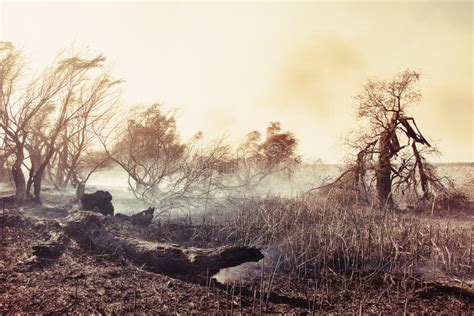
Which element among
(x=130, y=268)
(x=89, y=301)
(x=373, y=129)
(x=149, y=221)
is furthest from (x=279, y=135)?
(x=89, y=301)

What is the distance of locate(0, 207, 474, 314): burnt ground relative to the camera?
524 centimetres

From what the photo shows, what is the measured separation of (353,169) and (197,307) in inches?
506

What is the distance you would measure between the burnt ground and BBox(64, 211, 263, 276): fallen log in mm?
234

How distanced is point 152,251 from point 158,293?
51.5 inches

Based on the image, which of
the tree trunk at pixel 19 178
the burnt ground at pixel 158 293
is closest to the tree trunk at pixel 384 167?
the burnt ground at pixel 158 293

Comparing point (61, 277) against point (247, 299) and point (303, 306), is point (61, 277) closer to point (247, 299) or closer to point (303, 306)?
point (247, 299)

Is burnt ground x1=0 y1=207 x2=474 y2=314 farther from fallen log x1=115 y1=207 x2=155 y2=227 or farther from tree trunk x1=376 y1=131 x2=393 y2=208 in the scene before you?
tree trunk x1=376 y1=131 x2=393 y2=208

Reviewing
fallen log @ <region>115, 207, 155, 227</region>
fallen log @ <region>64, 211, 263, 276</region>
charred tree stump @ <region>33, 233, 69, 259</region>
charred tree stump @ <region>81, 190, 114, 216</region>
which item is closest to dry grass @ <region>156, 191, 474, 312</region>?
fallen log @ <region>64, 211, 263, 276</region>

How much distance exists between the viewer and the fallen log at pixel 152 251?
6.28m

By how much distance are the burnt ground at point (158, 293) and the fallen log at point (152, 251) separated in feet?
0.77

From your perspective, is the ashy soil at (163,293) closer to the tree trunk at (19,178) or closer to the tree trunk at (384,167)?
the tree trunk at (19,178)

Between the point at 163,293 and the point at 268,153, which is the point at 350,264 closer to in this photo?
the point at 163,293

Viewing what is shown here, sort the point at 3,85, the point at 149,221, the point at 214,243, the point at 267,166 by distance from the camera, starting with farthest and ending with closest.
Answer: the point at 267,166 < the point at 3,85 < the point at 149,221 < the point at 214,243

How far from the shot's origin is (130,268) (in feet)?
22.3
